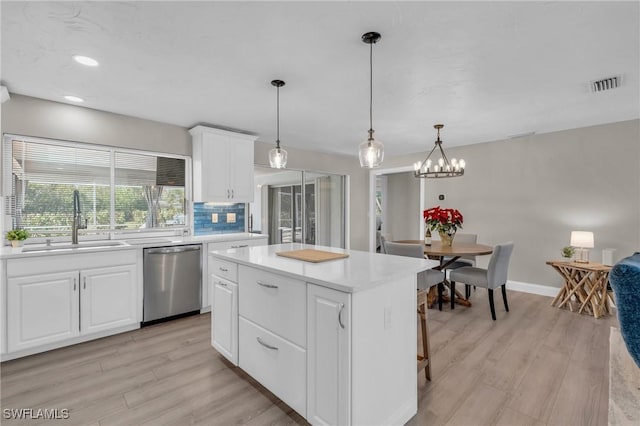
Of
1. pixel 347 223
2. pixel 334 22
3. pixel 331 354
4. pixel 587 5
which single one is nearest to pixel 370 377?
pixel 331 354

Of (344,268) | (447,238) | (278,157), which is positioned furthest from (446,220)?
(344,268)

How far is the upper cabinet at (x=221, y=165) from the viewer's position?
3857 millimetres

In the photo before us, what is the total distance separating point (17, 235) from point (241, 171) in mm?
2331

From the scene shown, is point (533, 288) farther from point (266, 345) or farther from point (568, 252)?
point (266, 345)

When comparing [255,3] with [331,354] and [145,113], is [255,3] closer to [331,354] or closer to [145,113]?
[331,354]

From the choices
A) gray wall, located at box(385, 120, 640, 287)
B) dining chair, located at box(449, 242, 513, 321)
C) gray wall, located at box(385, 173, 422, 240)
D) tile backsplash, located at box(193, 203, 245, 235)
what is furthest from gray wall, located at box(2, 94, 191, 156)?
gray wall, located at box(385, 173, 422, 240)

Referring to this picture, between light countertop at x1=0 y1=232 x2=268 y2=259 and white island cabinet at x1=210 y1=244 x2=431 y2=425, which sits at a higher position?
light countertop at x1=0 y1=232 x2=268 y2=259

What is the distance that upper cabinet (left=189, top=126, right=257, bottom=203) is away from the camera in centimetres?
386

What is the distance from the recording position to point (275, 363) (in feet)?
6.19

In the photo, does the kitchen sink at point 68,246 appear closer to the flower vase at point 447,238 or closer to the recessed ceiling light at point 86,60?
the recessed ceiling light at point 86,60

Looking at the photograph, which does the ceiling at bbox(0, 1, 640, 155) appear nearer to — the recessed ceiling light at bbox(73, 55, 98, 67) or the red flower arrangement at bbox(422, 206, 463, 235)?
the recessed ceiling light at bbox(73, 55, 98, 67)

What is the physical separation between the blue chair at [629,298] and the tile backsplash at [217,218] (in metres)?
4.13

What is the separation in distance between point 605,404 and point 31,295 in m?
4.37

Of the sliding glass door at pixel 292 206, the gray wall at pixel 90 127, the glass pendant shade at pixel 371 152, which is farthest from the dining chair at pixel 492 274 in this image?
the gray wall at pixel 90 127
